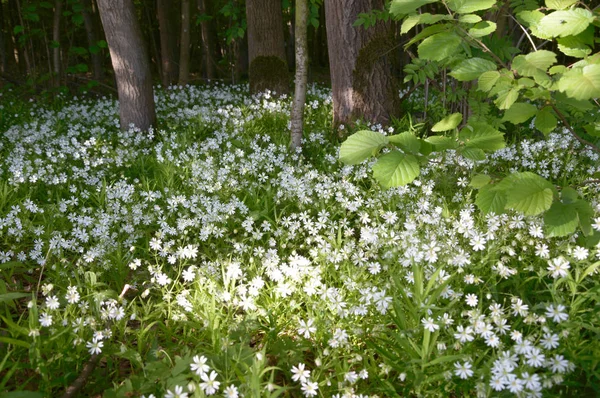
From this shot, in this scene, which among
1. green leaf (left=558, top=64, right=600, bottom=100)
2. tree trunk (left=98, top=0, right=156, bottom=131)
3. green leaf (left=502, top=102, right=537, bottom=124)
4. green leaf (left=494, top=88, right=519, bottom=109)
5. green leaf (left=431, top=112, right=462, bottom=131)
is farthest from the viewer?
tree trunk (left=98, top=0, right=156, bottom=131)

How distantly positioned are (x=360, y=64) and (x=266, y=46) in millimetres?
2555

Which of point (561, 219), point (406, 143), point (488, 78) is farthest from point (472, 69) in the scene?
point (561, 219)

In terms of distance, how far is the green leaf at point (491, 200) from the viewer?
247 cm

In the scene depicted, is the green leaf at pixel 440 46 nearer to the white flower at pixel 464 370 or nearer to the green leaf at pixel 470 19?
the green leaf at pixel 470 19

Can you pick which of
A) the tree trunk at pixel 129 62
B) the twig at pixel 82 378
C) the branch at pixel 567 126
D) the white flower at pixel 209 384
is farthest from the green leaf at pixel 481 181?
the tree trunk at pixel 129 62

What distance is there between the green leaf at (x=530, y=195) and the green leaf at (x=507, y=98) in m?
0.34

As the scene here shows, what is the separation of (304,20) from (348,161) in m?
3.07

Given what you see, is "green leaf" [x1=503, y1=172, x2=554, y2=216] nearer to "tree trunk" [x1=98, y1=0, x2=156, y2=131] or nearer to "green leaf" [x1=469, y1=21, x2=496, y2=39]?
"green leaf" [x1=469, y1=21, x2=496, y2=39]

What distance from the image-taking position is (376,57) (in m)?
5.60

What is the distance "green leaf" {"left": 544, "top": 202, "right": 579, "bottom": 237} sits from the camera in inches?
87.5

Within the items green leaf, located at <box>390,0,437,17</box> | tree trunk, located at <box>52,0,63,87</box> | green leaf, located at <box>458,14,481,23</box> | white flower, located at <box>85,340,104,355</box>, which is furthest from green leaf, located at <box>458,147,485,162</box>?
tree trunk, located at <box>52,0,63,87</box>

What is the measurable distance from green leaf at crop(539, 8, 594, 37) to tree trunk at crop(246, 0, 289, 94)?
6.00 meters

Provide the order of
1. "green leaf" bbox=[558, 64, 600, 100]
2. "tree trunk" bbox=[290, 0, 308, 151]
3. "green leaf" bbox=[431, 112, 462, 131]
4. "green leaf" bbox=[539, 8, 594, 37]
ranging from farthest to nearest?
"tree trunk" bbox=[290, 0, 308, 151], "green leaf" bbox=[431, 112, 462, 131], "green leaf" bbox=[539, 8, 594, 37], "green leaf" bbox=[558, 64, 600, 100]

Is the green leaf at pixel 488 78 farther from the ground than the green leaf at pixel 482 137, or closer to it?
farther from the ground
